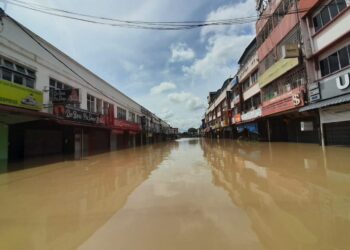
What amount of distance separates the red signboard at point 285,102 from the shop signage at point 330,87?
1.23 m

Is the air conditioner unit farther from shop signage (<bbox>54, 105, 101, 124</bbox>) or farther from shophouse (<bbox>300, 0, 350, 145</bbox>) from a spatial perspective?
shop signage (<bbox>54, 105, 101, 124</bbox>)

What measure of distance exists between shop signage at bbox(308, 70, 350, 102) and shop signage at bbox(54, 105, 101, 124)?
17474 millimetres

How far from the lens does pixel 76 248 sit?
3.59 m

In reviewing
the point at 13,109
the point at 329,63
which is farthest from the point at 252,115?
the point at 13,109

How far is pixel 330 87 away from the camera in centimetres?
1591

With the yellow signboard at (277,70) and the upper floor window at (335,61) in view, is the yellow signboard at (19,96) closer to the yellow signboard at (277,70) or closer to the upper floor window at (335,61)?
the yellow signboard at (277,70)

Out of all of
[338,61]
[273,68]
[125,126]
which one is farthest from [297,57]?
[125,126]

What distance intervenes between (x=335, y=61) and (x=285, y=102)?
6.16 metres

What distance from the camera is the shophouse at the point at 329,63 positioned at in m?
14.6

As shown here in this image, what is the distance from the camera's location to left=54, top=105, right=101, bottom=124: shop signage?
17.0 meters

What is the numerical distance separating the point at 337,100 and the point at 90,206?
14614 millimetres

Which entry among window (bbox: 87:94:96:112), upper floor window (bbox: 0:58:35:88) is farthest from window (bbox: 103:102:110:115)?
upper floor window (bbox: 0:58:35:88)

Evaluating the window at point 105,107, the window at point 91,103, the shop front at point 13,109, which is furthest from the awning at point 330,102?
the window at point 105,107

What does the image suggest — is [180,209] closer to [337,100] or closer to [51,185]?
[51,185]
